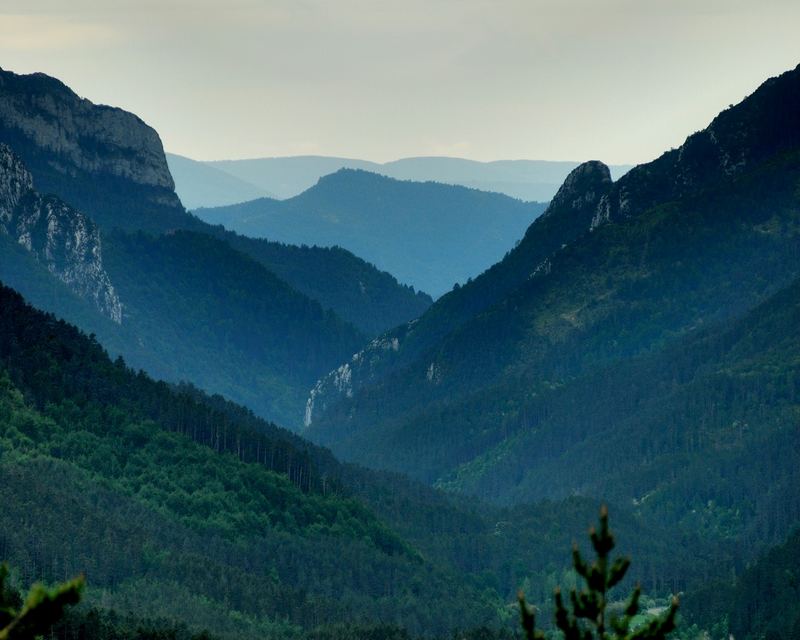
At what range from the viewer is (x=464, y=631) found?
19038 cm

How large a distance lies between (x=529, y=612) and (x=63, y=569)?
147 metres

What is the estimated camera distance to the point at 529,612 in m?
41.8

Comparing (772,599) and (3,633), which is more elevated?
(772,599)

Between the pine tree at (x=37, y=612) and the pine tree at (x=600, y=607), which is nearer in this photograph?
the pine tree at (x=37, y=612)

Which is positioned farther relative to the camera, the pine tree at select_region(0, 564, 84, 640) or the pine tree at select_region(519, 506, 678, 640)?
the pine tree at select_region(519, 506, 678, 640)

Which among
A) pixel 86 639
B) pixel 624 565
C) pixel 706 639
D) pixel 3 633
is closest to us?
pixel 3 633

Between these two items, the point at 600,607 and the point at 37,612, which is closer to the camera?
the point at 37,612

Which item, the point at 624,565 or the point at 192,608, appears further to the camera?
the point at 192,608

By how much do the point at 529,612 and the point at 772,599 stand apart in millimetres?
162931

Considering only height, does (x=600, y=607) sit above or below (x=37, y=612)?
above

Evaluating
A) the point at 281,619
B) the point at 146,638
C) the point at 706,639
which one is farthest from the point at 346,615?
the point at 146,638

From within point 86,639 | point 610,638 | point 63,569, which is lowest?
point 610,638

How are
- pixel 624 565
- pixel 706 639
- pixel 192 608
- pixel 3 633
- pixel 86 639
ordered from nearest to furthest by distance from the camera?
pixel 3 633 < pixel 624 565 < pixel 86 639 < pixel 192 608 < pixel 706 639

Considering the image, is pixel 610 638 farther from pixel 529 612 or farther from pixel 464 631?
pixel 464 631
